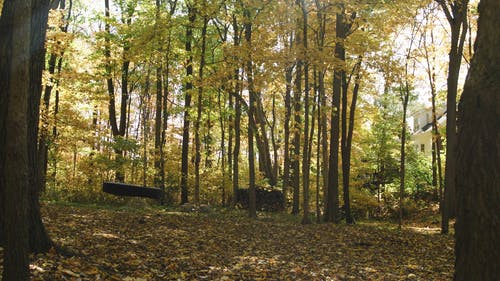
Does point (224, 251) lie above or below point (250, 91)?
below

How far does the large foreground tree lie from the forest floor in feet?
12.5

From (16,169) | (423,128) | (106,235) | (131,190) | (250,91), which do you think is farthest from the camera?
(423,128)

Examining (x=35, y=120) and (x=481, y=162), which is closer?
(x=481, y=162)

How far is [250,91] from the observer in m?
14.2

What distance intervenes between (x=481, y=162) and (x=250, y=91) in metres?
11.3

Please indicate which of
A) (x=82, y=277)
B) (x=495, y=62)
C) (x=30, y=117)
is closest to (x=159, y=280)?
(x=82, y=277)

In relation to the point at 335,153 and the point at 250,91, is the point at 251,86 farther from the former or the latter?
the point at 335,153

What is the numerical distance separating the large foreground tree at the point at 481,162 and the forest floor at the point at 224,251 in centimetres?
382

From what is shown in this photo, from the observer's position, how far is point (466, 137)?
3330mm

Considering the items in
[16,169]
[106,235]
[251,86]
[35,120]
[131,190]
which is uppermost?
[251,86]

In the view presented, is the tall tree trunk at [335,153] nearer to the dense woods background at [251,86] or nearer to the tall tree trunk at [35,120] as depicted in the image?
the dense woods background at [251,86]

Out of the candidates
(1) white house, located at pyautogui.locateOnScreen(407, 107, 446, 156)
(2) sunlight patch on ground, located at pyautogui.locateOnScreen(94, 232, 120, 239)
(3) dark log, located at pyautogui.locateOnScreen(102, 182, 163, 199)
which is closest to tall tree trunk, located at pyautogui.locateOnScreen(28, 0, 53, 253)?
(2) sunlight patch on ground, located at pyautogui.locateOnScreen(94, 232, 120, 239)

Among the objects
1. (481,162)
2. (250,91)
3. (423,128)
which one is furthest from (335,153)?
(423,128)

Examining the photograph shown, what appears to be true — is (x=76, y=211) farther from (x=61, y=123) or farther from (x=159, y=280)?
(x=61, y=123)
